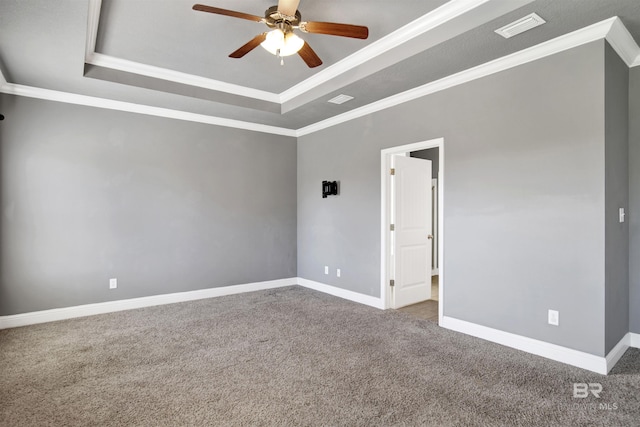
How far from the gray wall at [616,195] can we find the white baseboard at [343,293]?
2.42 m

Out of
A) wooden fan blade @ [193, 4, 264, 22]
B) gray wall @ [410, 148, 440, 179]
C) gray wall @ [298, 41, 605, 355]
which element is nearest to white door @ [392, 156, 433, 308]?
gray wall @ [298, 41, 605, 355]

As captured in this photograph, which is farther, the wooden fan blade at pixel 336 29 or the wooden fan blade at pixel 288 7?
the wooden fan blade at pixel 336 29

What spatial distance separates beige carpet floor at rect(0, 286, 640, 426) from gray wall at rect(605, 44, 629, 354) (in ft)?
1.40

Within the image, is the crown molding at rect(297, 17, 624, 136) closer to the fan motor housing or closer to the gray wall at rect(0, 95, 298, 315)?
the fan motor housing

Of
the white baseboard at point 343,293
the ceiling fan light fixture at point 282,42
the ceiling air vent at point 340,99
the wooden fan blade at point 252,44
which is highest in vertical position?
the ceiling air vent at point 340,99

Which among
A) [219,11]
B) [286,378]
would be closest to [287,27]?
[219,11]

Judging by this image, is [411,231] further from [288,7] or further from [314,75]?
[288,7]

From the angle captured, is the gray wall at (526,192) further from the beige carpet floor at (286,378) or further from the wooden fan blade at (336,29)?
the wooden fan blade at (336,29)

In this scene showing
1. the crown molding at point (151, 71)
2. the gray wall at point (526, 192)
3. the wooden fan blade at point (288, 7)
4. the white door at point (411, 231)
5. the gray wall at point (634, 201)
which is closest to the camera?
the wooden fan blade at point (288, 7)

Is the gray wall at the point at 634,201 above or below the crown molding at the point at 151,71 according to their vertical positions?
below

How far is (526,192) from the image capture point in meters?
3.14

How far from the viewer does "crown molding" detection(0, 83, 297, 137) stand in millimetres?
3951

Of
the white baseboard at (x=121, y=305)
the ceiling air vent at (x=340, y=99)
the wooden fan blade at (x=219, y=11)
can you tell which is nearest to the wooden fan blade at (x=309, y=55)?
the wooden fan blade at (x=219, y=11)

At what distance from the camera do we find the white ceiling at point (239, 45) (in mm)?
2609
